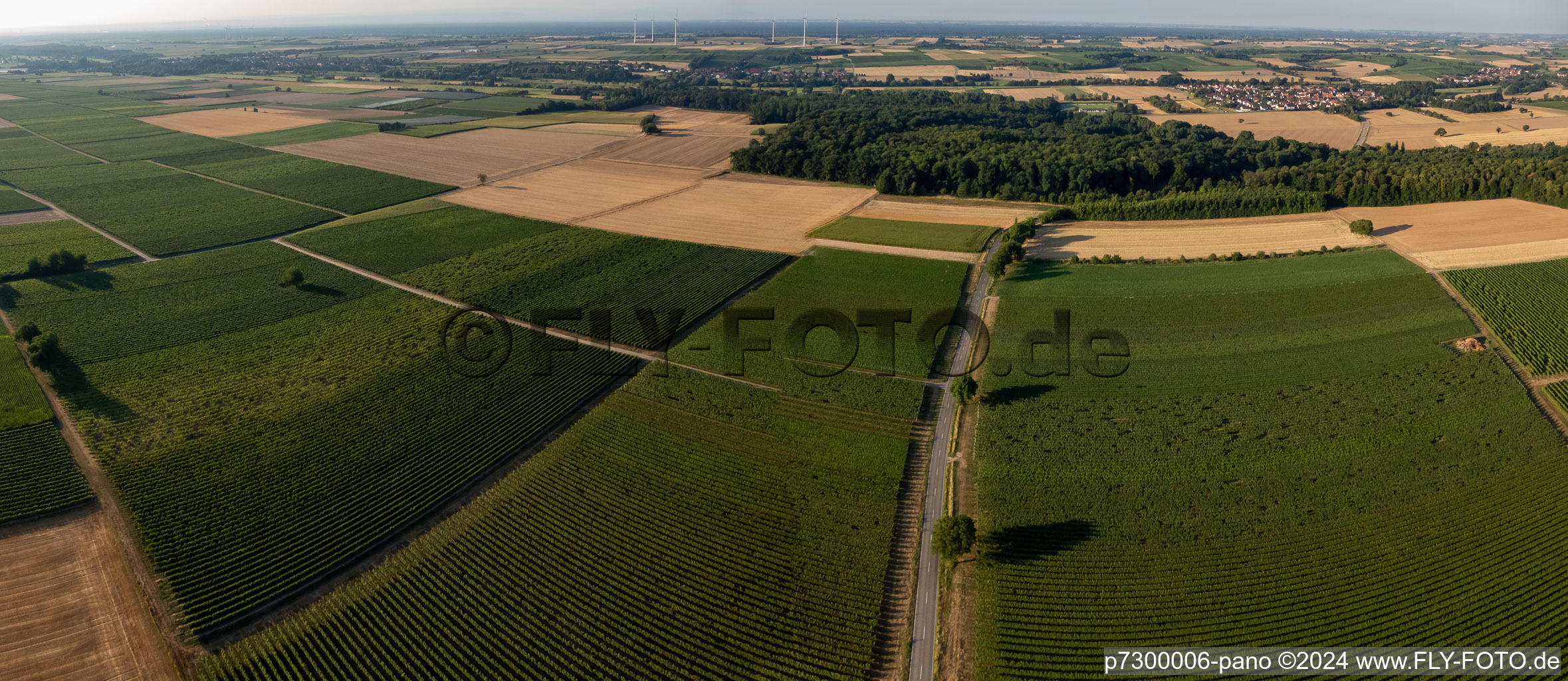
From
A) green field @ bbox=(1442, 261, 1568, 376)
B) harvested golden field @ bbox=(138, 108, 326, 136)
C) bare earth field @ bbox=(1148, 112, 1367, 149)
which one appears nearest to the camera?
green field @ bbox=(1442, 261, 1568, 376)

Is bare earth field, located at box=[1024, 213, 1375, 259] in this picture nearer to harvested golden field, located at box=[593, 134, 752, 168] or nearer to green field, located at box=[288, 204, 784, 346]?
green field, located at box=[288, 204, 784, 346]

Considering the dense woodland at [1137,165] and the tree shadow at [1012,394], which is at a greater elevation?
the dense woodland at [1137,165]

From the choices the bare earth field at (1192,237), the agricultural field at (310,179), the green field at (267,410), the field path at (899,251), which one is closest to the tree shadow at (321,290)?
the green field at (267,410)

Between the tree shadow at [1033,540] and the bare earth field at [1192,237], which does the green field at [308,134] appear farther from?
the tree shadow at [1033,540]

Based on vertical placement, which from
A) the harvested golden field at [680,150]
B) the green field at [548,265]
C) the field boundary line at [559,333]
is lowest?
the field boundary line at [559,333]

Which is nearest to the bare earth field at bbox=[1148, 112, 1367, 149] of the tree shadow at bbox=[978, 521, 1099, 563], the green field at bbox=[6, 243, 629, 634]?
the tree shadow at bbox=[978, 521, 1099, 563]

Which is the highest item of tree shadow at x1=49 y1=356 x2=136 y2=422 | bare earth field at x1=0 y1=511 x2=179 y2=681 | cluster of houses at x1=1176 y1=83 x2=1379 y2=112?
cluster of houses at x1=1176 y1=83 x2=1379 y2=112

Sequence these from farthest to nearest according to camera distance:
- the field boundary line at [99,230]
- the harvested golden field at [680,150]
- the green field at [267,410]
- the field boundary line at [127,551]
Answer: the harvested golden field at [680,150]
the field boundary line at [99,230]
the green field at [267,410]
the field boundary line at [127,551]

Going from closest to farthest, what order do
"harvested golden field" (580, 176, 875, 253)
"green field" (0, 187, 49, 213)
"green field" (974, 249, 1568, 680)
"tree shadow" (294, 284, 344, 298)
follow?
"green field" (974, 249, 1568, 680), "tree shadow" (294, 284, 344, 298), "harvested golden field" (580, 176, 875, 253), "green field" (0, 187, 49, 213)
